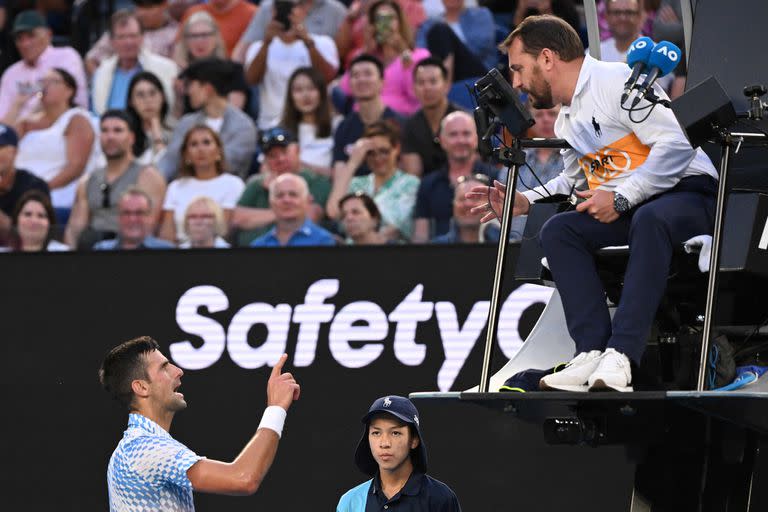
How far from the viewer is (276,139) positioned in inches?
372

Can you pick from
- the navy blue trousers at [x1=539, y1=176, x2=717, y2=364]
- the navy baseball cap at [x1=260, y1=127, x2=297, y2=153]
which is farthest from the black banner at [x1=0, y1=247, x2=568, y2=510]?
the navy blue trousers at [x1=539, y1=176, x2=717, y2=364]

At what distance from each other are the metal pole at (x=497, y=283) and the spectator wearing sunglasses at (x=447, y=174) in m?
2.89

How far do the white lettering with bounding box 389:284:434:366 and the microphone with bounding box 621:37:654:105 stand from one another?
9.72 ft

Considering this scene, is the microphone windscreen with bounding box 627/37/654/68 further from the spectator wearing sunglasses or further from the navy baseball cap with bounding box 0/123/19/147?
the navy baseball cap with bounding box 0/123/19/147

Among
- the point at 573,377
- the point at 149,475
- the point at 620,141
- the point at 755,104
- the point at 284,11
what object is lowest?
the point at 149,475

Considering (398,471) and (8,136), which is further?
(8,136)

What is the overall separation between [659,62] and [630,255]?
0.66 metres

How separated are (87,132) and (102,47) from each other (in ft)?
4.11

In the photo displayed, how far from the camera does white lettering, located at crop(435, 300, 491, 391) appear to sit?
24.6 feet

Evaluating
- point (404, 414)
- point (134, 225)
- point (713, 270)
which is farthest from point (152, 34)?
point (713, 270)

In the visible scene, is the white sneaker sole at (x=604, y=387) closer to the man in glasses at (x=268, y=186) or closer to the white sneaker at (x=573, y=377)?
the white sneaker at (x=573, y=377)

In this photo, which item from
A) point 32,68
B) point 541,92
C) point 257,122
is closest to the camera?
point 541,92

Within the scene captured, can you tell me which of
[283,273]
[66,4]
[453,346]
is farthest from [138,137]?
[453,346]

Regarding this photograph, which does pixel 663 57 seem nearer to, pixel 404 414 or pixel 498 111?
pixel 498 111
